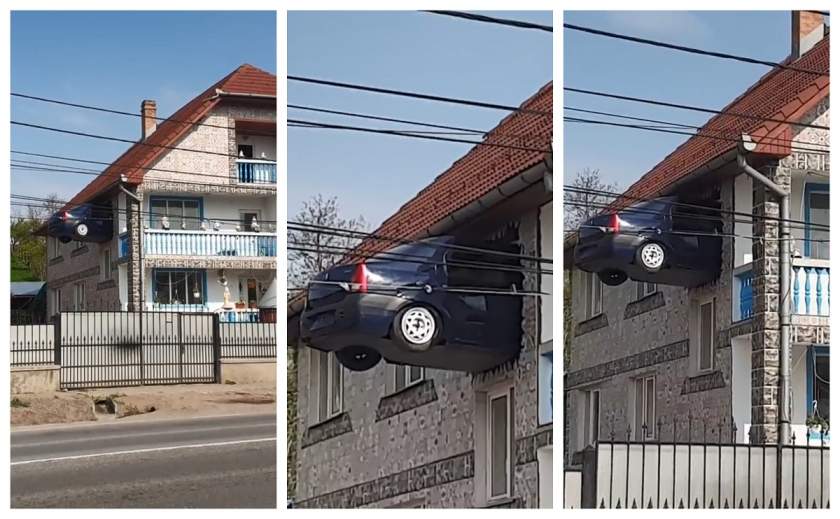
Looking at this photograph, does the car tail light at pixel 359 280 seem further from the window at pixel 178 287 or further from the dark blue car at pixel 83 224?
the dark blue car at pixel 83 224

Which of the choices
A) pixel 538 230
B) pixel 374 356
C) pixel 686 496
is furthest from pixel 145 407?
pixel 686 496

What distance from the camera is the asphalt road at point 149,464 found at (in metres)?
8.80

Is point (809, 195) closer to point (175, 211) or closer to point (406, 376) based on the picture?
point (406, 376)

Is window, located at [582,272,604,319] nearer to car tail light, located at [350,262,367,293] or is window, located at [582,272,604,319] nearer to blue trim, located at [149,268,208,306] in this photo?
car tail light, located at [350,262,367,293]

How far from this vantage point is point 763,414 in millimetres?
8984

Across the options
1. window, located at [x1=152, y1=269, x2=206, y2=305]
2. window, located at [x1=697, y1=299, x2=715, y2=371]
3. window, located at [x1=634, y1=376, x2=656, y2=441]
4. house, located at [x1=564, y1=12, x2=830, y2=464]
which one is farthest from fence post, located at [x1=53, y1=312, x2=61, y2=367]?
window, located at [x1=697, y1=299, x2=715, y2=371]

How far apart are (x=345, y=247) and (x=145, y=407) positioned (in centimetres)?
128

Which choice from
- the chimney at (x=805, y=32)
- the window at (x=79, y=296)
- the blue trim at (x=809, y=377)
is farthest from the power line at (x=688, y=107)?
the window at (x=79, y=296)

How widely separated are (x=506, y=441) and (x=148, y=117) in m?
2.40

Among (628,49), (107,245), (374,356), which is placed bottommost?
(374,356)

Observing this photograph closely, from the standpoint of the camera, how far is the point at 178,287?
9227 mm

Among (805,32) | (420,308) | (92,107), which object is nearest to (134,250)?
(92,107)

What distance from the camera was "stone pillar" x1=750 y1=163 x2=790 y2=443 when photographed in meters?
8.98

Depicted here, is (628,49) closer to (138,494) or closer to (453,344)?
(453,344)
